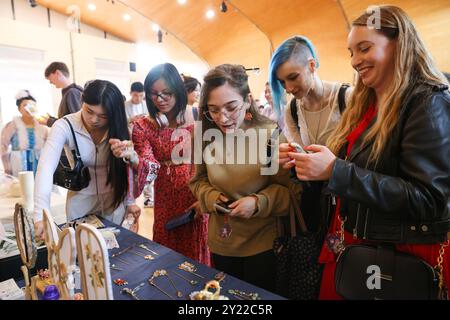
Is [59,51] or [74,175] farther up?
[59,51]

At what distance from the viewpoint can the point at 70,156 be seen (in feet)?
4.99

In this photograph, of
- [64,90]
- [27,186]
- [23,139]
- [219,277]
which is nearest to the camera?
[219,277]

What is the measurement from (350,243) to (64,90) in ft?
11.0

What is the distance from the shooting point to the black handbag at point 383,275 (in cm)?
80

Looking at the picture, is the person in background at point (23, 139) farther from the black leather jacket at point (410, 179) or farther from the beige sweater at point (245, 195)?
the black leather jacket at point (410, 179)

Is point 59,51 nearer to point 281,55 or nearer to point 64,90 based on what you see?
point 64,90

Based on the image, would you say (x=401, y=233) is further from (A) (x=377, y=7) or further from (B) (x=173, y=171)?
(B) (x=173, y=171)

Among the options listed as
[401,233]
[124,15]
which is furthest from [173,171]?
[124,15]

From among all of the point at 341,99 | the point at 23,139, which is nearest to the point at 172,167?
the point at 341,99

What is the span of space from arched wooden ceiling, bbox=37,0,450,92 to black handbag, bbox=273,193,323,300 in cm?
528

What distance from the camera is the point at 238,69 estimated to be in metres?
1.24

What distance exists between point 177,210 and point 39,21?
847 cm

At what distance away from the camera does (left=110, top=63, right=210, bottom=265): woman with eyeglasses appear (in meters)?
1.59

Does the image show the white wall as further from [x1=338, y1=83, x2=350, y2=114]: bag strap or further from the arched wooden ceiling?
[x1=338, y1=83, x2=350, y2=114]: bag strap
